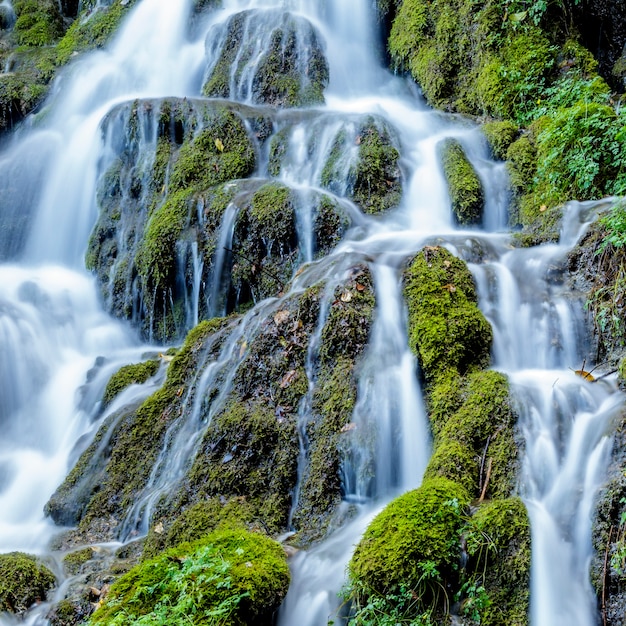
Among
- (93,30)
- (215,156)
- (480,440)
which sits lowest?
(480,440)

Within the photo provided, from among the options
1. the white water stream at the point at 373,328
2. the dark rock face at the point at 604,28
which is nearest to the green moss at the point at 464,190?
the white water stream at the point at 373,328

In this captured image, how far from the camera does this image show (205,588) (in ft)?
12.1

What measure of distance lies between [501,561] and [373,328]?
2.41 m

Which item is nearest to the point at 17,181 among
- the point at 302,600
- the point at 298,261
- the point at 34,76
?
the point at 34,76

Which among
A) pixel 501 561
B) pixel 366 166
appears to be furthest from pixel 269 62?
pixel 501 561

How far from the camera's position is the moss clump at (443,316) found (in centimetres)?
514

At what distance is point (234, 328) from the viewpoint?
660 centimetres

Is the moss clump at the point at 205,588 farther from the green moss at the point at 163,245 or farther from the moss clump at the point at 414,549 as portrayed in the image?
the green moss at the point at 163,245

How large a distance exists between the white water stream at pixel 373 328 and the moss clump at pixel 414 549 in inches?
15.1

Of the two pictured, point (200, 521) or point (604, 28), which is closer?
point (200, 521)

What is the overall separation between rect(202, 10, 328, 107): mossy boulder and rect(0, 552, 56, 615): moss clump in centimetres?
832

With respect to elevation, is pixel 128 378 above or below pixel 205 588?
above

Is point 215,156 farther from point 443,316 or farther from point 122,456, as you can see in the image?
point 443,316

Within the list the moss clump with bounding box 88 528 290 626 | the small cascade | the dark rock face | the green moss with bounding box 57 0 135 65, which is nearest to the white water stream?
the small cascade
